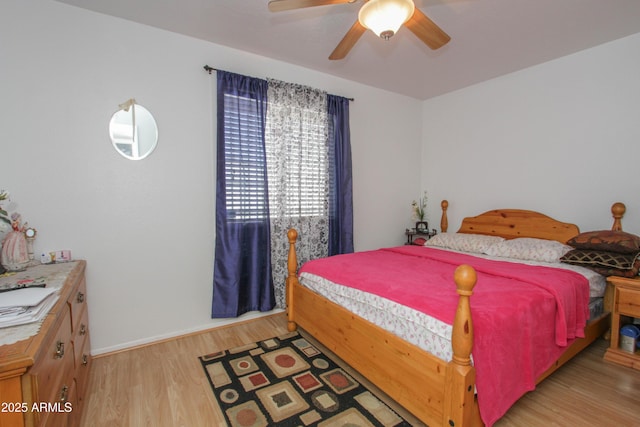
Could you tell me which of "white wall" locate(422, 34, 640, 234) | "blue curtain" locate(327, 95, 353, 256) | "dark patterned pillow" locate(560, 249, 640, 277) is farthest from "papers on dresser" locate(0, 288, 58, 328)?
"white wall" locate(422, 34, 640, 234)

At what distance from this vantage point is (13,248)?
1.84 metres

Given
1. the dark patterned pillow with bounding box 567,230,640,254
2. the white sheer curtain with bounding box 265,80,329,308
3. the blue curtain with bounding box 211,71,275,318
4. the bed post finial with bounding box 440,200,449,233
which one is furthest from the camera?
the bed post finial with bounding box 440,200,449,233

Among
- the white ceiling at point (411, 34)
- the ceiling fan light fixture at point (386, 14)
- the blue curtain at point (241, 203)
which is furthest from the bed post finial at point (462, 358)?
the blue curtain at point (241, 203)

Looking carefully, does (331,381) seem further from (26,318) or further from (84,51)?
(84,51)

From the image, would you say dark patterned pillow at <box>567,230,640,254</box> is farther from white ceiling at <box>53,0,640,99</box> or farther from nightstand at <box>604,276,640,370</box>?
white ceiling at <box>53,0,640,99</box>

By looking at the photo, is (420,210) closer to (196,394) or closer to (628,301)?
(628,301)

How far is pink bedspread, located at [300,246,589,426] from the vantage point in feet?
4.77

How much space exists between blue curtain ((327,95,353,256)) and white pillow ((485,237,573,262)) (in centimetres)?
154

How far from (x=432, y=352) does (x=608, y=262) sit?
1858mm

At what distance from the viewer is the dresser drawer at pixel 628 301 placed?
2.13 meters

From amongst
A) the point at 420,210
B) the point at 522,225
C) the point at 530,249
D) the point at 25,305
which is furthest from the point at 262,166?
the point at 522,225

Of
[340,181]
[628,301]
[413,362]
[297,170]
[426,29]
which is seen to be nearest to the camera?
[413,362]

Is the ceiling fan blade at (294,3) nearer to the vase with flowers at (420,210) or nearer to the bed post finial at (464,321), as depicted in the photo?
the bed post finial at (464,321)

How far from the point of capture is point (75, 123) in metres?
2.24
